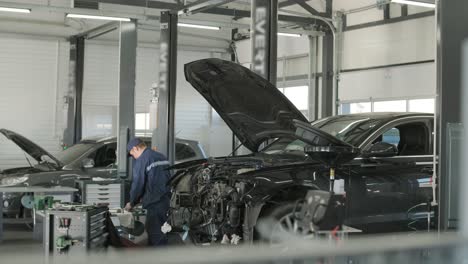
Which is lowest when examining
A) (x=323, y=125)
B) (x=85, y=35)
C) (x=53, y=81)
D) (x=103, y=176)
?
(x=103, y=176)

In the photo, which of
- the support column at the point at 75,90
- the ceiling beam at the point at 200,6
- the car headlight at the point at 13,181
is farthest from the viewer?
the support column at the point at 75,90

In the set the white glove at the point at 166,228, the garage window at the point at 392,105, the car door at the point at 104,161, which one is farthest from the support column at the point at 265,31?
the garage window at the point at 392,105

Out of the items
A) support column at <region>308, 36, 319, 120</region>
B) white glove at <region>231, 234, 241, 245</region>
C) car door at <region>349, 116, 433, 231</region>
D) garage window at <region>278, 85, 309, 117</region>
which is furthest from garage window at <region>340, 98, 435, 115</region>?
white glove at <region>231, 234, 241, 245</region>

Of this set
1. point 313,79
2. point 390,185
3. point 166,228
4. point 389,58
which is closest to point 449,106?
point 390,185

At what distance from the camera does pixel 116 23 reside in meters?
13.9

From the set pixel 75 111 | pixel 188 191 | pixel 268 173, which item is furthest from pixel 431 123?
pixel 75 111

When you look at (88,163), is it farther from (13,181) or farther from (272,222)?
(272,222)

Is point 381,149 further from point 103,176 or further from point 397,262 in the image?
point 103,176

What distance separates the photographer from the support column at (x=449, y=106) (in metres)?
4.20

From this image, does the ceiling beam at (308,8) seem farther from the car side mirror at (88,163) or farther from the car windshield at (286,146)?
the car windshield at (286,146)

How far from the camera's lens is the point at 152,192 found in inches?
276

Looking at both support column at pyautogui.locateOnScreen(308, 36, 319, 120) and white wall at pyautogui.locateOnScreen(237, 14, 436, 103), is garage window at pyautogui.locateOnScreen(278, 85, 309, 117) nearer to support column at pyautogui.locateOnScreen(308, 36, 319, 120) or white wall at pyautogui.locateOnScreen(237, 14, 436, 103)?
support column at pyautogui.locateOnScreen(308, 36, 319, 120)

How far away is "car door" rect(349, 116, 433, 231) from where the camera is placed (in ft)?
19.5

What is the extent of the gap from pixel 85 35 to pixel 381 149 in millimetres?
11278
